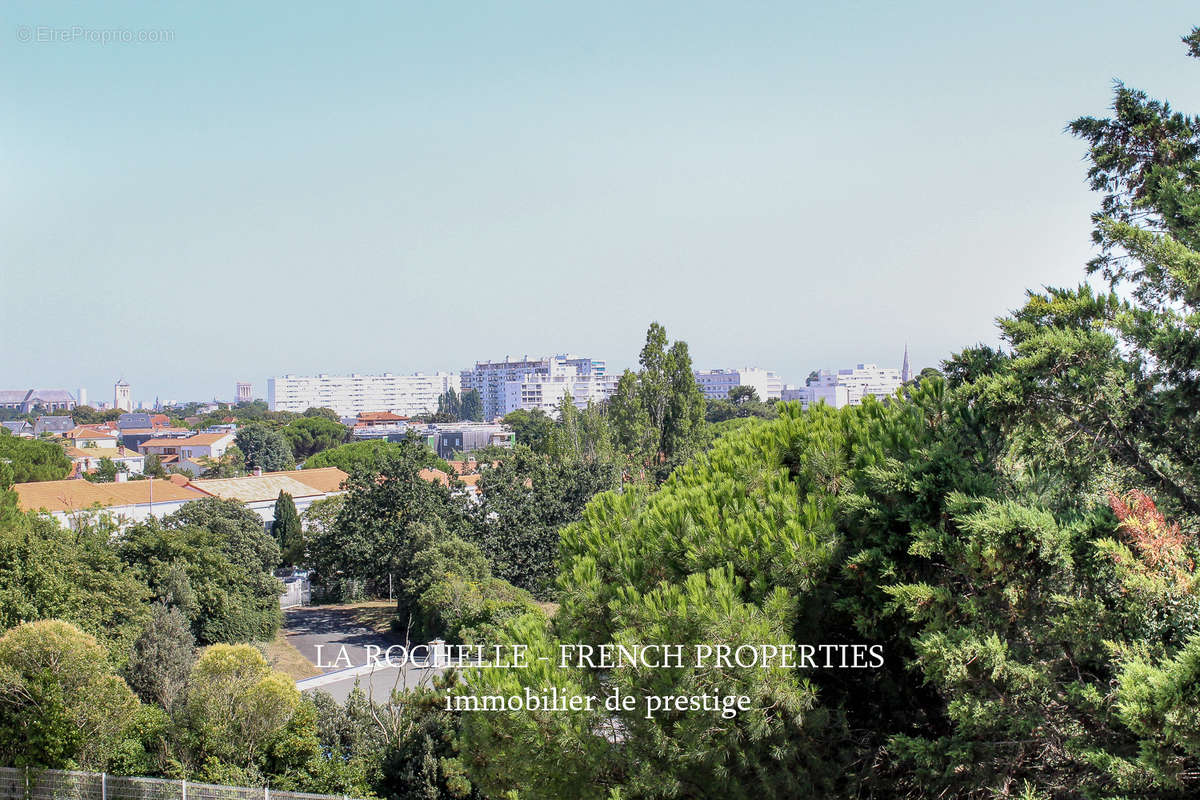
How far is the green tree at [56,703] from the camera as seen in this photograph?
32.3 feet

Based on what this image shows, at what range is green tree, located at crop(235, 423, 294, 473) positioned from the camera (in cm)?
6894

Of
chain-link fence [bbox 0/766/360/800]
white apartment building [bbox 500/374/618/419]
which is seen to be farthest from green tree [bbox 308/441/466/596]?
white apartment building [bbox 500/374/618/419]

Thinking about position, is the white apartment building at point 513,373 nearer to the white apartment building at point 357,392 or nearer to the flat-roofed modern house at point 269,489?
the white apartment building at point 357,392

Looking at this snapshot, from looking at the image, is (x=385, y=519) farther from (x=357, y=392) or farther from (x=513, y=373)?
(x=357, y=392)

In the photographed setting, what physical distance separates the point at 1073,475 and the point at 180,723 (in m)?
9.46

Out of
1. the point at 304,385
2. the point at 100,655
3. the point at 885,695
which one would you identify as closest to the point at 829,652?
the point at 885,695

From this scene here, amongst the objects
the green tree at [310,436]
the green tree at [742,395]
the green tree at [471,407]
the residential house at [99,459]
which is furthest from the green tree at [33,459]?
the green tree at [471,407]

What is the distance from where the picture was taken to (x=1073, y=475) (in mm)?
5520

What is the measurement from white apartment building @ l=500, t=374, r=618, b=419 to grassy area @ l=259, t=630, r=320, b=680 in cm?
10838

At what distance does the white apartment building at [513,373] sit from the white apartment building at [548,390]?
0.31 m

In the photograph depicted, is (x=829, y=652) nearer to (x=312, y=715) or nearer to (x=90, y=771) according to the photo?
(x=312, y=715)

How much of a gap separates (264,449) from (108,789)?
209 ft

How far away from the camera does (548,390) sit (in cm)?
13275

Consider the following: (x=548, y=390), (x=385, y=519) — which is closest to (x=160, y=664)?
(x=385, y=519)
